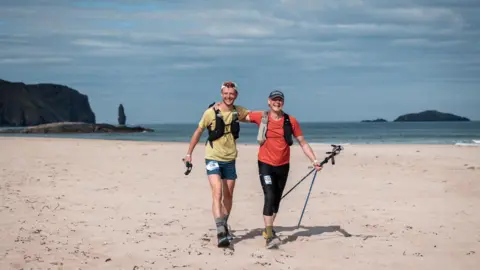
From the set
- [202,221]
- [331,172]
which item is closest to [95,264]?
[202,221]

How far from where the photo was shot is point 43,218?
970 cm

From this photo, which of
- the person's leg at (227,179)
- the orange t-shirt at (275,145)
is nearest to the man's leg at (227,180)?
the person's leg at (227,179)

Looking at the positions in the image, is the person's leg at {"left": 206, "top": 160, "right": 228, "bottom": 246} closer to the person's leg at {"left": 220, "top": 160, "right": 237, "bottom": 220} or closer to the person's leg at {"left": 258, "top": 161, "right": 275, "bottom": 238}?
the person's leg at {"left": 220, "top": 160, "right": 237, "bottom": 220}

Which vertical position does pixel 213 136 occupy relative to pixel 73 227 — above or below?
above

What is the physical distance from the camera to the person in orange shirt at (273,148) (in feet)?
25.6

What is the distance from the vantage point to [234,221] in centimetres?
977

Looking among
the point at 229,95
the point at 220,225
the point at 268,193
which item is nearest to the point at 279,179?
the point at 268,193

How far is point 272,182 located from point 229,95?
1.13 metres

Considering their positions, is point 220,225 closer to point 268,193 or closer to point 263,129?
point 268,193

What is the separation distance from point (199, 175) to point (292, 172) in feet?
8.90

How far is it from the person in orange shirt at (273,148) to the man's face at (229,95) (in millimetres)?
326

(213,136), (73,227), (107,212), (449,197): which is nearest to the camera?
(213,136)

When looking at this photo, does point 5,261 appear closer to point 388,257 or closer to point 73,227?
point 73,227

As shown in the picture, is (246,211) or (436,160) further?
(436,160)
